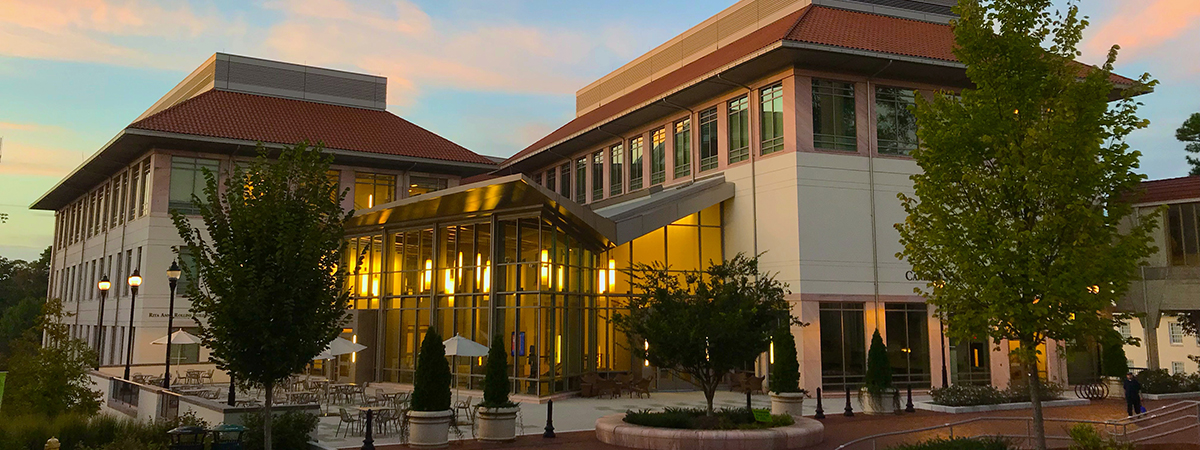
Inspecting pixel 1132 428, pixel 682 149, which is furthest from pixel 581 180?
pixel 1132 428

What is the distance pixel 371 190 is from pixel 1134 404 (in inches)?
1272

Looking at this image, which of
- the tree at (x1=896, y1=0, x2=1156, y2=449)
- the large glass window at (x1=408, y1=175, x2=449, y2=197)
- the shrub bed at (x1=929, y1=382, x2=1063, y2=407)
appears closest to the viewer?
the tree at (x1=896, y1=0, x2=1156, y2=449)

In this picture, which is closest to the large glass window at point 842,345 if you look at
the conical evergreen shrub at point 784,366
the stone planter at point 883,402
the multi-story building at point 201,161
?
the stone planter at point 883,402

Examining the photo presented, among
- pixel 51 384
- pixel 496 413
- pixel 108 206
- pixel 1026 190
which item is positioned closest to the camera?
pixel 1026 190

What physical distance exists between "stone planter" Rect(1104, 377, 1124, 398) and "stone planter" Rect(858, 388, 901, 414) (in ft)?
30.6

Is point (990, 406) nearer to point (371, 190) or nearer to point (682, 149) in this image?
point (682, 149)

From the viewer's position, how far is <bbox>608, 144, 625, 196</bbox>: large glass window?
3869 centimetres

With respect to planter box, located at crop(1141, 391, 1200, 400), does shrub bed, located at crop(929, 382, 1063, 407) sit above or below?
above

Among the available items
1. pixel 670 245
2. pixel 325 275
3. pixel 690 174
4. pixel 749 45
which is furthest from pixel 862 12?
pixel 325 275

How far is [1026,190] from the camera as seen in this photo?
40.8ft

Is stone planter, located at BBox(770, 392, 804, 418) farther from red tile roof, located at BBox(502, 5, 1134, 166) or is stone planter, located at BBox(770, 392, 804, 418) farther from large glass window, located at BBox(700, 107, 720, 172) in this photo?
large glass window, located at BBox(700, 107, 720, 172)

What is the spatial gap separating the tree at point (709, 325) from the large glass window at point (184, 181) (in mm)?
27027

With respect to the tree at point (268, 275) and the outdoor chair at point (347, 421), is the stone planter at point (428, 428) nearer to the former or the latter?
the outdoor chair at point (347, 421)

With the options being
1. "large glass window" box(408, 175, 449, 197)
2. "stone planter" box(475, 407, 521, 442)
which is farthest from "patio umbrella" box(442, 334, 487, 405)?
"large glass window" box(408, 175, 449, 197)
